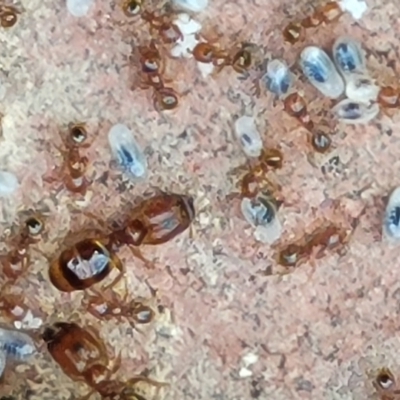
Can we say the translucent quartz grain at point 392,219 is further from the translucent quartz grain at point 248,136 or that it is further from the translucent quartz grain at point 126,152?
the translucent quartz grain at point 126,152

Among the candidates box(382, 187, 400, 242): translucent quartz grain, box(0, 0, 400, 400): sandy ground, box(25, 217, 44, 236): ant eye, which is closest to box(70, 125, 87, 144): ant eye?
box(0, 0, 400, 400): sandy ground

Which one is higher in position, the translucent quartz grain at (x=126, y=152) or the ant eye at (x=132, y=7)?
the ant eye at (x=132, y=7)

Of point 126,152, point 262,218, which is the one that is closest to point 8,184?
point 126,152

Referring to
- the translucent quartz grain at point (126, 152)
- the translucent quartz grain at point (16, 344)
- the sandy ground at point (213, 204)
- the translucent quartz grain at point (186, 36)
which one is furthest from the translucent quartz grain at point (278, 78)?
the translucent quartz grain at point (16, 344)

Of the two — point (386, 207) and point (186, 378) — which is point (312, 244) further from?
point (186, 378)

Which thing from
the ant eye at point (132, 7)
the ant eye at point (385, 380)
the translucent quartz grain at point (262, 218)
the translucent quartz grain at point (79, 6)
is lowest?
the ant eye at point (385, 380)

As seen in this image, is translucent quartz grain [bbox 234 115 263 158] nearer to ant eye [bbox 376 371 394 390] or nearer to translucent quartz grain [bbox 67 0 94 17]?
translucent quartz grain [bbox 67 0 94 17]

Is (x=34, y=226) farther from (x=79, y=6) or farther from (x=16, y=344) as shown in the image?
(x=79, y=6)
